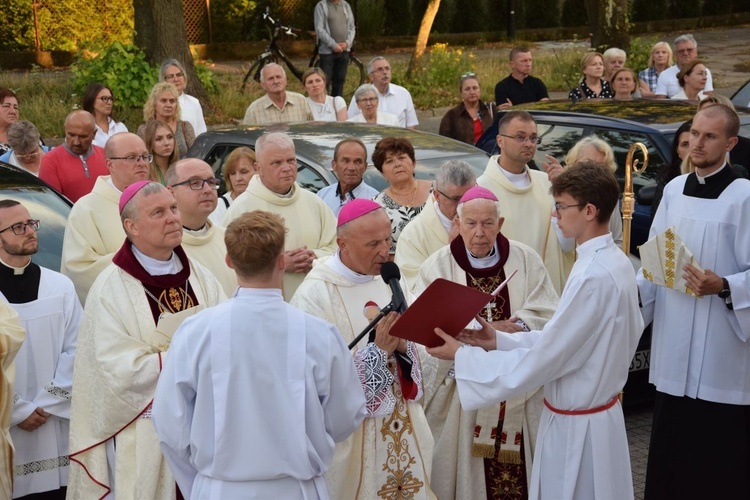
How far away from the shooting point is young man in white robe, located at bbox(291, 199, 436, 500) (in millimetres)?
4988

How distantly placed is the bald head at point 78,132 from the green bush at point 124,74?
303 inches

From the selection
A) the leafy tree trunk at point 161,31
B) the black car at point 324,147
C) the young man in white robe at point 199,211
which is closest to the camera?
the young man in white robe at point 199,211

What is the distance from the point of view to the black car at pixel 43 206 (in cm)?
674

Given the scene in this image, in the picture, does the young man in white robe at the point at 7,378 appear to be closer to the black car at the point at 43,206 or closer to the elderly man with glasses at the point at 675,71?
the black car at the point at 43,206

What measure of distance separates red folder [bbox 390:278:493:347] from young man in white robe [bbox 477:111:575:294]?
229 cm

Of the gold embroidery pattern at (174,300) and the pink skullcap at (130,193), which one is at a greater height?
the pink skullcap at (130,193)

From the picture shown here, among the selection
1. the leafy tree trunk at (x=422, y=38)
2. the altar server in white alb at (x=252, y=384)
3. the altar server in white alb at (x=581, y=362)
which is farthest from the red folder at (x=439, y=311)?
the leafy tree trunk at (x=422, y=38)

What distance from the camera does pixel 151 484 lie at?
498cm

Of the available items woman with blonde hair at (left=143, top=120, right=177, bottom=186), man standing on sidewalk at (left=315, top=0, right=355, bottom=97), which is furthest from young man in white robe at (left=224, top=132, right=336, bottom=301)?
man standing on sidewalk at (left=315, top=0, right=355, bottom=97)

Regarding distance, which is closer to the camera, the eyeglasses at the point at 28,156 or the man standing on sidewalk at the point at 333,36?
the eyeglasses at the point at 28,156

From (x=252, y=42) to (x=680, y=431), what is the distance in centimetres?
1975

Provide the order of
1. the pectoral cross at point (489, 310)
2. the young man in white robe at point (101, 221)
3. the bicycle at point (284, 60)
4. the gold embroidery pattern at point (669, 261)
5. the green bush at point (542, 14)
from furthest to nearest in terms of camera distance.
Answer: the green bush at point (542, 14)
the bicycle at point (284, 60)
the young man in white robe at point (101, 221)
the pectoral cross at point (489, 310)
the gold embroidery pattern at point (669, 261)

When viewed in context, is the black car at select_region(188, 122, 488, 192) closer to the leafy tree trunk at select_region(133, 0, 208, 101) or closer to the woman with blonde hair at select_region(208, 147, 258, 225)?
the woman with blonde hair at select_region(208, 147, 258, 225)

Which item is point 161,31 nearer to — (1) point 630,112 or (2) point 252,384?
(1) point 630,112
